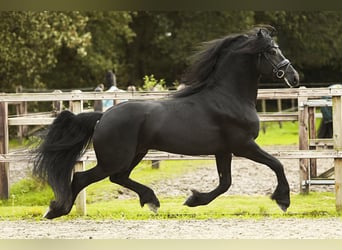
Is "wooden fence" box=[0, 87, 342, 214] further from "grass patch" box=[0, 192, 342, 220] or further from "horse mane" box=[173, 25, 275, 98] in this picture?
"horse mane" box=[173, 25, 275, 98]

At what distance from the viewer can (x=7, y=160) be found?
8.26m

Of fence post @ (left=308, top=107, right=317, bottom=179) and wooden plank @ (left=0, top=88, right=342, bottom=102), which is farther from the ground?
wooden plank @ (left=0, top=88, right=342, bottom=102)

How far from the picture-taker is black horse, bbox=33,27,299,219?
5.89m

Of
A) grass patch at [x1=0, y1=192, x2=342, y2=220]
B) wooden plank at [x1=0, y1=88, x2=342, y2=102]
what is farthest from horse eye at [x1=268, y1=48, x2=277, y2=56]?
grass patch at [x1=0, y1=192, x2=342, y2=220]

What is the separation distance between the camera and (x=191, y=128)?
5938 millimetres

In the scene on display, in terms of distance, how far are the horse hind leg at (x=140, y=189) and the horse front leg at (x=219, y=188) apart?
0.26 m

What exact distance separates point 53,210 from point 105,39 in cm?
1936

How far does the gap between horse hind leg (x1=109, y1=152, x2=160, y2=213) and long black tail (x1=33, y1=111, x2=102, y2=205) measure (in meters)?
0.36

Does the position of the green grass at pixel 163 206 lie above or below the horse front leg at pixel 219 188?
below

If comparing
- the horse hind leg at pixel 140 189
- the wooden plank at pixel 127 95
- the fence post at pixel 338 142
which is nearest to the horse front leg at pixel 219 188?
the horse hind leg at pixel 140 189

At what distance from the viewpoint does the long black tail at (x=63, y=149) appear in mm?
6035

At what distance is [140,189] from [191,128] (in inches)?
26.0

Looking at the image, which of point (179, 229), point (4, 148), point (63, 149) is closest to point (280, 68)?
point (63, 149)

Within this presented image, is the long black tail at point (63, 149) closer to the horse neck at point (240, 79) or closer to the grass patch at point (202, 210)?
the horse neck at point (240, 79)
